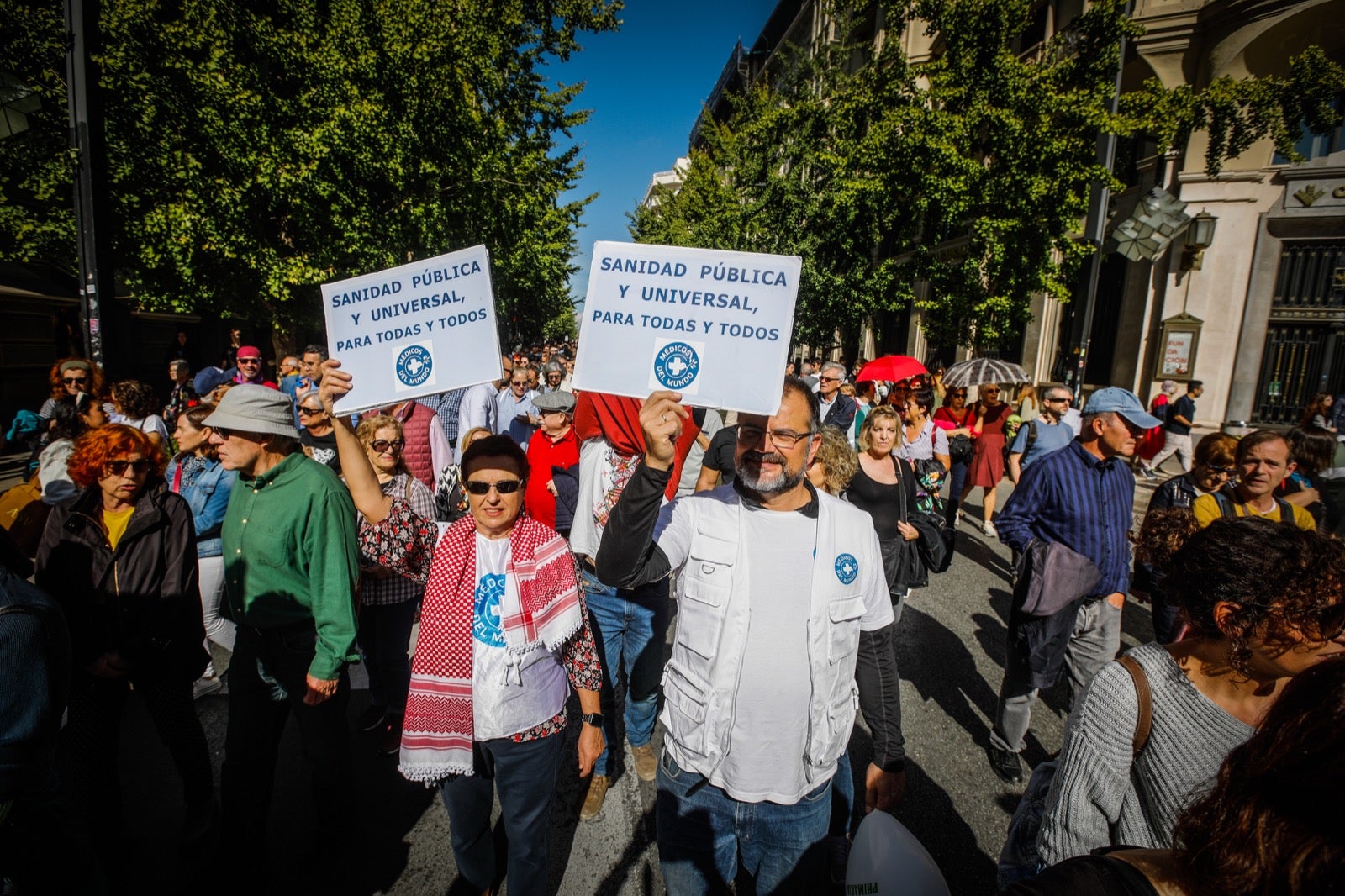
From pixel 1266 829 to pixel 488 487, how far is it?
2124 mm

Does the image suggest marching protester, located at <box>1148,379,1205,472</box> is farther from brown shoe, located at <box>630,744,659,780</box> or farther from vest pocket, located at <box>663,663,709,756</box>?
vest pocket, located at <box>663,663,709,756</box>

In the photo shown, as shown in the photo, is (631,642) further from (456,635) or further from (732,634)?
(732,634)

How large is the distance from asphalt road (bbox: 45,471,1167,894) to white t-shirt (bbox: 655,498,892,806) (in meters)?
1.28

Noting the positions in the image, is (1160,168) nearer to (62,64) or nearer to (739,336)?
(739,336)

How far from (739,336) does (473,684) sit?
161cm

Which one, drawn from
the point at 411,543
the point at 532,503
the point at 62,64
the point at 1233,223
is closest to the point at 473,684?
the point at 411,543

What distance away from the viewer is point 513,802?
229cm

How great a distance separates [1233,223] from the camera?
13.5 m

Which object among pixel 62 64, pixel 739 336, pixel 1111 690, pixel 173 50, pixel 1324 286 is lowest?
pixel 1111 690

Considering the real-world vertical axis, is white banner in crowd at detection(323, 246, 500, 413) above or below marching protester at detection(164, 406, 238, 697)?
above

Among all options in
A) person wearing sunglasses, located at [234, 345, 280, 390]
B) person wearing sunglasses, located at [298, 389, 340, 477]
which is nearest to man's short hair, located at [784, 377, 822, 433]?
person wearing sunglasses, located at [298, 389, 340, 477]

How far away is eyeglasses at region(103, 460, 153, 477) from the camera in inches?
111

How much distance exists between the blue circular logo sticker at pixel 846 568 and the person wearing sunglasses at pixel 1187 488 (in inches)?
101

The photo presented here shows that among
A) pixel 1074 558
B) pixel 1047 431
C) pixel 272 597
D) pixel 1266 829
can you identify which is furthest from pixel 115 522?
pixel 1047 431
